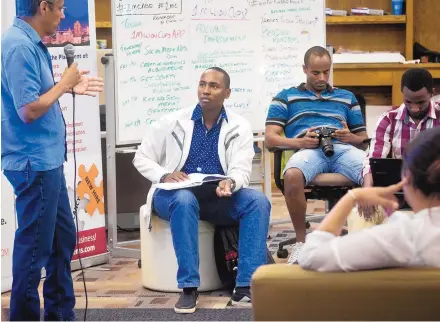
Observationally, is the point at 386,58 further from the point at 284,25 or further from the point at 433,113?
the point at 433,113

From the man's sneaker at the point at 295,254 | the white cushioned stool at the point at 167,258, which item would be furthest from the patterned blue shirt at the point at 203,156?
the man's sneaker at the point at 295,254

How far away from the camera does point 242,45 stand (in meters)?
5.18

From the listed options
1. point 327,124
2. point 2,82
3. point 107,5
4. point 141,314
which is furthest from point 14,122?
point 107,5

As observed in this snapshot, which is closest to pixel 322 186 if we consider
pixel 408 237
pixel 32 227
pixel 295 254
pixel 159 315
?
pixel 295 254

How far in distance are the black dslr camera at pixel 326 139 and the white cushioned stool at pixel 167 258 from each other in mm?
905

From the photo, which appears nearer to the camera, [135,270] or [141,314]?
[141,314]

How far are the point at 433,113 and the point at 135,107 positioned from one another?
1.70 m

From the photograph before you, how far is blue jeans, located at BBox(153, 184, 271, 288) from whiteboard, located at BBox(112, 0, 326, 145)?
0.97 m

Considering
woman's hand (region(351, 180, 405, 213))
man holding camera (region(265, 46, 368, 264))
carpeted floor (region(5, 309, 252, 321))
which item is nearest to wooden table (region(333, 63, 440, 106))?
man holding camera (region(265, 46, 368, 264))

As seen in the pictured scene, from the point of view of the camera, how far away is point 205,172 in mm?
4086

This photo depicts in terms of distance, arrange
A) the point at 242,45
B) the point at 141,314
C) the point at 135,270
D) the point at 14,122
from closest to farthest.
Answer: the point at 14,122 < the point at 141,314 < the point at 135,270 < the point at 242,45

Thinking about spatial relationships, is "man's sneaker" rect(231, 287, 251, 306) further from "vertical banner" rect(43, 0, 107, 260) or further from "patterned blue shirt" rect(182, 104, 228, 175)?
"vertical banner" rect(43, 0, 107, 260)

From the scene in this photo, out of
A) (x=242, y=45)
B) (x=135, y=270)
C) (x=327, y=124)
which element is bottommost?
(x=135, y=270)

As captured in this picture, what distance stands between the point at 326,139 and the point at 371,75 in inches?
98.2
